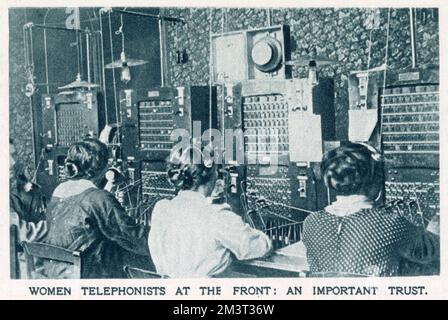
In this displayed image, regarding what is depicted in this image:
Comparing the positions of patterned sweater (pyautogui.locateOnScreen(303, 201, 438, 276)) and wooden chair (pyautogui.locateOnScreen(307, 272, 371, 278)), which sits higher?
patterned sweater (pyautogui.locateOnScreen(303, 201, 438, 276))

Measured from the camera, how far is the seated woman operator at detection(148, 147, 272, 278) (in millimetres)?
2941

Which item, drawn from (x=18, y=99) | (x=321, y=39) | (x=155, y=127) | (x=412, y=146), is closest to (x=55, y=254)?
(x=155, y=127)

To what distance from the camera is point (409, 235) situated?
9.06ft

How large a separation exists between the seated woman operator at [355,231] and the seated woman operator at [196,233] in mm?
296

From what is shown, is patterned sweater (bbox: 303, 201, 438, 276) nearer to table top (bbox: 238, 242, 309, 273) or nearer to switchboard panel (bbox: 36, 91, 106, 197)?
table top (bbox: 238, 242, 309, 273)

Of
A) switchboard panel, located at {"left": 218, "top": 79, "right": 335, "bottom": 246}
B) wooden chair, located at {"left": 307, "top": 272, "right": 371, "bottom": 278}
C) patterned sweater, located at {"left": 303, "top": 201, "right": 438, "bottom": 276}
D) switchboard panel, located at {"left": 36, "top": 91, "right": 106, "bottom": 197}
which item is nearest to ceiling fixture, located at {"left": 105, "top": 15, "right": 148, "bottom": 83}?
switchboard panel, located at {"left": 36, "top": 91, "right": 106, "bottom": 197}

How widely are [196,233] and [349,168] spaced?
0.86 metres

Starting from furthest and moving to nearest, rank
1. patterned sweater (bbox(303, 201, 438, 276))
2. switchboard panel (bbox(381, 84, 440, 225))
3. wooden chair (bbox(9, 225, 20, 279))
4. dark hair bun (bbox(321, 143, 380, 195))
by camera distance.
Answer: wooden chair (bbox(9, 225, 20, 279)), switchboard panel (bbox(381, 84, 440, 225)), dark hair bun (bbox(321, 143, 380, 195)), patterned sweater (bbox(303, 201, 438, 276))

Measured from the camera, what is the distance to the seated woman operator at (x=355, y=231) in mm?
2732

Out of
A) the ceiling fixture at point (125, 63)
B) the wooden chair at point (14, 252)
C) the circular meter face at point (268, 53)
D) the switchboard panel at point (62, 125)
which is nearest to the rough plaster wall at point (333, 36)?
the circular meter face at point (268, 53)

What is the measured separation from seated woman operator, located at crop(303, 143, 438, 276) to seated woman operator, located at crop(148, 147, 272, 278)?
0.97 ft

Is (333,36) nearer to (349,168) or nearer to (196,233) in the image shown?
(349,168)
